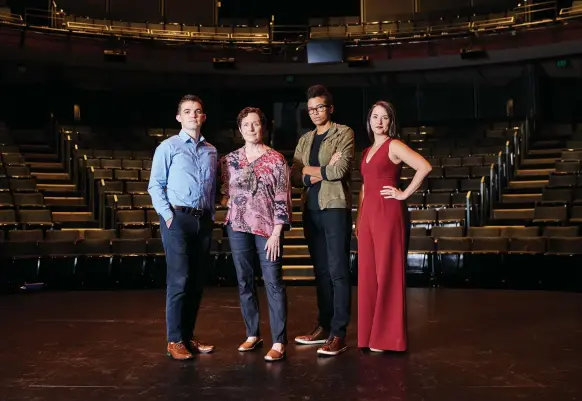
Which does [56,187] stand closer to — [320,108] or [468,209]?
[468,209]

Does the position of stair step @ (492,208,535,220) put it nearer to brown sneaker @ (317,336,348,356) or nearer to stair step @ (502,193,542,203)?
stair step @ (502,193,542,203)

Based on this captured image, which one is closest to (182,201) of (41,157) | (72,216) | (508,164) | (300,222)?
(300,222)

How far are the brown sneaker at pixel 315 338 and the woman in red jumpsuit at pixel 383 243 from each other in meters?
0.25

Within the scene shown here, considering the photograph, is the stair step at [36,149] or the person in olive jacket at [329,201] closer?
the person in olive jacket at [329,201]

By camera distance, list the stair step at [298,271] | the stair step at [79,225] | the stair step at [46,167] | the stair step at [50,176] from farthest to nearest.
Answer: the stair step at [46,167]
the stair step at [50,176]
the stair step at [79,225]
the stair step at [298,271]

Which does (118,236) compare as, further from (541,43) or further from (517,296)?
(541,43)

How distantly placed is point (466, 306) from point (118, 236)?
3.63m

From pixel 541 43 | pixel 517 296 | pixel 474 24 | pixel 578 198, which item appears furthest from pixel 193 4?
pixel 517 296

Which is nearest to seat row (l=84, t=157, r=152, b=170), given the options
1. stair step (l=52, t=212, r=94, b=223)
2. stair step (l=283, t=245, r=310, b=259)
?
stair step (l=52, t=212, r=94, b=223)

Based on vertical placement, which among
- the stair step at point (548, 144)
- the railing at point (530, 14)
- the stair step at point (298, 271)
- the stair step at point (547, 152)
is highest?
the railing at point (530, 14)

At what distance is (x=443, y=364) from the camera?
7.97ft

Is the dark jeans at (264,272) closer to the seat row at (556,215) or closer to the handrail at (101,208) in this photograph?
the seat row at (556,215)

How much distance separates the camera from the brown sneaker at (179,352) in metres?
2.52

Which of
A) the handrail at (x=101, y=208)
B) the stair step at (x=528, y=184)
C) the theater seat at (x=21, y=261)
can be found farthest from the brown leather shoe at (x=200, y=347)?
the stair step at (x=528, y=184)
